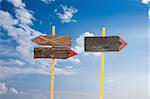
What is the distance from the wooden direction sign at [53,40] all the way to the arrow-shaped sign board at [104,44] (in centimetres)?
47

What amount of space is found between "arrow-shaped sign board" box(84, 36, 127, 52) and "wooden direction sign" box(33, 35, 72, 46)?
47 centimetres

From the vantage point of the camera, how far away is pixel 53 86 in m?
9.16

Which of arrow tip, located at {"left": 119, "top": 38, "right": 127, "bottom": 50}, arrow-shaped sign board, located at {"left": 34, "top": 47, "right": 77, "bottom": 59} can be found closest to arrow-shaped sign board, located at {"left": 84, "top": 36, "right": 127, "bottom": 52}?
arrow tip, located at {"left": 119, "top": 38, "right": 127, "bottom": 50}

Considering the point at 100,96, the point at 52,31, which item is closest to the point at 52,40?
the point at 52,31

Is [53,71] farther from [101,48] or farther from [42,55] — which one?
[101,48]

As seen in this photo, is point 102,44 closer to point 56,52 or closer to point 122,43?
point 122,43

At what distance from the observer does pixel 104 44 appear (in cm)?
871

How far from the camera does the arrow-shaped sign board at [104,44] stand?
871cm

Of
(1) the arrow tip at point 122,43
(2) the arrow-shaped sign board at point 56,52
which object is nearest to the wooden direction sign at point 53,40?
(2) the arrow-shaped sign board at point 56,52

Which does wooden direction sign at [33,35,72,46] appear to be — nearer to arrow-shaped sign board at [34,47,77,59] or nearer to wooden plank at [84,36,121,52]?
arrow-shaped sign board at [34,47,77,59]

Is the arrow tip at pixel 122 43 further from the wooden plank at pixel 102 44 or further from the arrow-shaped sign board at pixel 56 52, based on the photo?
the arrow-shaped sign board at pixel 56 52

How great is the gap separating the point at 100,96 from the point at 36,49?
1741mm

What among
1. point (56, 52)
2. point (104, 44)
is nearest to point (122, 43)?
point (104, 44)

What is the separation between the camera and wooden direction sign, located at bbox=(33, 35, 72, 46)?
29.6ft
